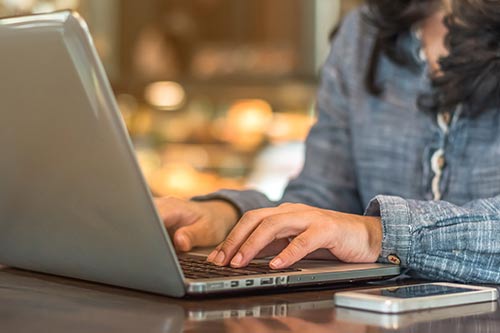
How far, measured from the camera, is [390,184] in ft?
5.13

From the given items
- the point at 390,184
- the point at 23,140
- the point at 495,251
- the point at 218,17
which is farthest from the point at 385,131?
the point at 218,17

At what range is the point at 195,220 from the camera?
129cm

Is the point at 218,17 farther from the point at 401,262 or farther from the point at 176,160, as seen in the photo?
the point at 401,262

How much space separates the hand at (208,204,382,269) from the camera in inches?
38.6

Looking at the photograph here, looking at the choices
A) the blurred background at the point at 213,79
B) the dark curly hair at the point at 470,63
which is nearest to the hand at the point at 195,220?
the dark curly hair at the point at 470,63

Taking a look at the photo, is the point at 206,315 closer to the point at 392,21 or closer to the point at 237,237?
the point at 237,237

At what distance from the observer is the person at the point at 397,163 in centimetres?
105

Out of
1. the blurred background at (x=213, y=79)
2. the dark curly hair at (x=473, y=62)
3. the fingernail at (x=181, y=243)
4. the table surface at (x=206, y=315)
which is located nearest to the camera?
the table surface at (x=206, y=315)

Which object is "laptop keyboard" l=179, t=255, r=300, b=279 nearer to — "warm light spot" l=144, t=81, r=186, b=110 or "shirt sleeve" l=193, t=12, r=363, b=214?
"shirt sleeve" l=193, t=12, r=363, b=214

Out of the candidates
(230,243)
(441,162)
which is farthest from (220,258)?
(441,162)

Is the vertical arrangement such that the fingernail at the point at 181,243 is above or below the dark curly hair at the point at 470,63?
below

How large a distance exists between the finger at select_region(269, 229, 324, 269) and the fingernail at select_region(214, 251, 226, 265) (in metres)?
0.06

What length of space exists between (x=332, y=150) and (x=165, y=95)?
2.32 meters

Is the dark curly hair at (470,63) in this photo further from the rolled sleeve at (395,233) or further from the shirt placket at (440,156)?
the rolled sleeve at (395,233)
